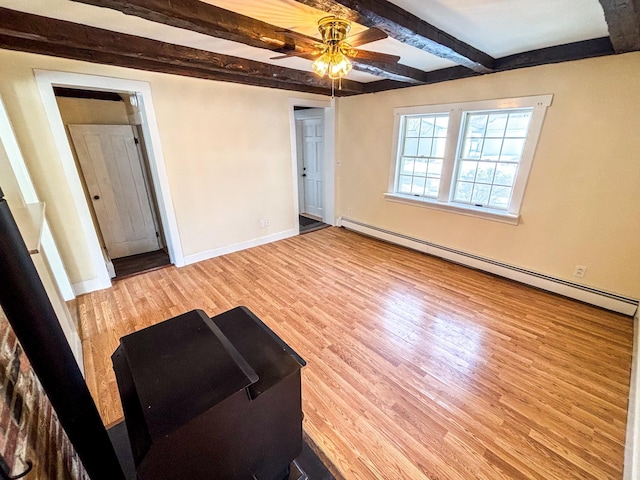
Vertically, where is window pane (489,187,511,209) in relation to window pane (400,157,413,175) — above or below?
below

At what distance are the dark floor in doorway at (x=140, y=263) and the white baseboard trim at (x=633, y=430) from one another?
14.3ft

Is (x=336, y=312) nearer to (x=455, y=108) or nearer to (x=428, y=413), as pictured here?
(x=428, y=413)

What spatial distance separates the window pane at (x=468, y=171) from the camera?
330 cm

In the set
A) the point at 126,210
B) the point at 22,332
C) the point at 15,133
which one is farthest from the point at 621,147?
the point at 126,210

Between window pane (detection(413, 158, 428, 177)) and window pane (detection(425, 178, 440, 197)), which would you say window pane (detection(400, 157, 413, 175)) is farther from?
window pane (detection(425, 178, 440, 197))

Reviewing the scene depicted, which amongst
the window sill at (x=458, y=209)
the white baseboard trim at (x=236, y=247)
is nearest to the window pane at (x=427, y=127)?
the window sill at (x=458, y=209)

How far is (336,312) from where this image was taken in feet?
8.57

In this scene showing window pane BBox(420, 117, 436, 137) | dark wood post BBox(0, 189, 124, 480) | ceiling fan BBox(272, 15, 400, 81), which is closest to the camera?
dark wood post BBox(0, 189, 124, 480)

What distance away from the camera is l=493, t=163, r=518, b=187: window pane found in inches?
117

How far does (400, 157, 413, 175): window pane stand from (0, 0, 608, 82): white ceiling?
160cm

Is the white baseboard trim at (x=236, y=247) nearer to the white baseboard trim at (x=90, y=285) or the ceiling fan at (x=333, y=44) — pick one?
the white baseboard trim at (x=90, y=285)

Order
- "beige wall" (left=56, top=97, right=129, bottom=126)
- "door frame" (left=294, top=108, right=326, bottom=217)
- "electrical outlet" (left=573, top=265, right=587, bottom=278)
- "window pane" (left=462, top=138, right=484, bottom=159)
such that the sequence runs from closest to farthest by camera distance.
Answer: "electrical outlet" (left=573, top=265, right=587, bottom=278), "window pane" (left=462, top=138, right=484, bottom=159), "beige wall" (left=56, top=97, right=129, bottom=126), "door frame" (left=294, top=108, right=326, bottom=217)

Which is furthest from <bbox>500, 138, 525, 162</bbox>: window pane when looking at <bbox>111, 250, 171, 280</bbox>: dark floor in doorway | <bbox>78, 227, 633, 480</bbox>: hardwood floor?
<bbox>111, 250, 171, 280</bbox>: dark floor in doorway

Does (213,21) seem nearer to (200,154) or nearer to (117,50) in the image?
(117,50)
